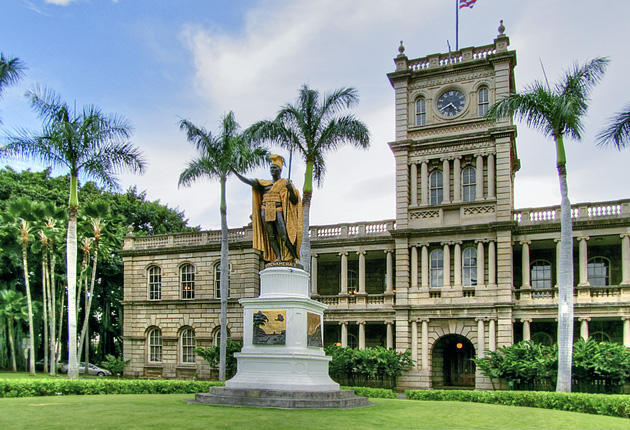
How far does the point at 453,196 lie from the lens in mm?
33812

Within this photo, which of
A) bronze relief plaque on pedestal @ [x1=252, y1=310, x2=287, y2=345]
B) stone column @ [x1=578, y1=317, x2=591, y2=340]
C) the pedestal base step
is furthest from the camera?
stone column @ [x1=578, y1=317, x2=591, y2=340]

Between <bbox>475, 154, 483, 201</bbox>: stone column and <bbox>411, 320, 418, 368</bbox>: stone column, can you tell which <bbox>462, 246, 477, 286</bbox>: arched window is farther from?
<bbox>411, 320, 418, 368</bbox>: stone column

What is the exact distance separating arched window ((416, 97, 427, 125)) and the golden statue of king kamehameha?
1910cm

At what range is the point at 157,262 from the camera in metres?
40.2

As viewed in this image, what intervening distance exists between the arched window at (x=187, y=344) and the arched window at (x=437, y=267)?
14178mm

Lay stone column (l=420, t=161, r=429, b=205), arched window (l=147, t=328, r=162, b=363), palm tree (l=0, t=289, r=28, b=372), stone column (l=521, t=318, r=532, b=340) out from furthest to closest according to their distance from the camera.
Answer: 1. arched window (l=147, t=328, r=162, b=363)
2. palm tree (l=0, t=289, r=28, b=372)
3. stone column (l=420, t=161, r=429, b=205)
4. stone column (l=521, t=318, r=532, b=340)

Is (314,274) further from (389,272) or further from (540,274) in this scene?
(540,274)

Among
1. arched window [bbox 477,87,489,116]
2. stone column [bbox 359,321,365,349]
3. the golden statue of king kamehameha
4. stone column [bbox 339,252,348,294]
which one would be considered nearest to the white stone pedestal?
the golden statue of king kamehameha

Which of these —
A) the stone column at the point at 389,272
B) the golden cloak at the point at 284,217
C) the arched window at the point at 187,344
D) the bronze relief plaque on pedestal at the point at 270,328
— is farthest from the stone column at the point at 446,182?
the bronze relief plaque on pedestal at the point at 270,328

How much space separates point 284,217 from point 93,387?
8373 millimetres

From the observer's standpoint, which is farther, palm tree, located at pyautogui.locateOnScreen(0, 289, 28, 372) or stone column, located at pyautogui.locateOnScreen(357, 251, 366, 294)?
palm tree, located at pyautogui.locateOnScreen(0, 289, 28, 372)

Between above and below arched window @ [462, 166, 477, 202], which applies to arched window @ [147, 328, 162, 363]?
below

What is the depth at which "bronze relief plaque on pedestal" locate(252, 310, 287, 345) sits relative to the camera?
16125 millimetres

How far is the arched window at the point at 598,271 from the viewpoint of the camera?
32.6 meters
